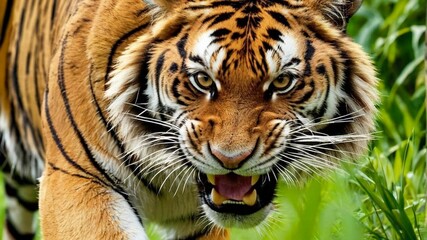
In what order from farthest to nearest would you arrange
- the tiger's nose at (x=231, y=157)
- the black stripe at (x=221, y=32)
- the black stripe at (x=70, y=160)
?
the black stripe at (x=70, y=160), the black stripe at (x=221, y=32), the tiger's nose at (x=231, y=157)

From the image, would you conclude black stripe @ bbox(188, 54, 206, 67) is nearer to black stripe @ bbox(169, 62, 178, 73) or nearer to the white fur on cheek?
black stripe @ bbox(169, 62, 178, 73)

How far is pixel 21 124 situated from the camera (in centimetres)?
394

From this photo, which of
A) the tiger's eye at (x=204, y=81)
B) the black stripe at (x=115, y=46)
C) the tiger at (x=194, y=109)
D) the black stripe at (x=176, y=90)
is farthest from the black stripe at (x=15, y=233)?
the tiger's eye at (x=204, y=81)

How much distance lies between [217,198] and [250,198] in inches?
3.6

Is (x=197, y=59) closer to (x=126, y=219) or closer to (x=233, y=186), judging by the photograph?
(x=233, y=186)

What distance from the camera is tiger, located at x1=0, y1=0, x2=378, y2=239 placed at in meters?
2.61

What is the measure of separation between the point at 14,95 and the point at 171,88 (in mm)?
1376

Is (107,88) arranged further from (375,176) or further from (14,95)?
(14,95)

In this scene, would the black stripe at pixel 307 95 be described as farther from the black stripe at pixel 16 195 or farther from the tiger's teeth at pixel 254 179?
the black stripe at pixel 16 195

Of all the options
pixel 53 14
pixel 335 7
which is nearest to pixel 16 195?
pixel 53 14

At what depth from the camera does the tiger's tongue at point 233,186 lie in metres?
2.72

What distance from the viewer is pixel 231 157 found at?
2.49 metres

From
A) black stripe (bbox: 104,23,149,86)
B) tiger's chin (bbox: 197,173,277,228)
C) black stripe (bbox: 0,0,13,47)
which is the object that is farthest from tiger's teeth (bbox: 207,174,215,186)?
black stripe (bbox: 0,0,13,47)

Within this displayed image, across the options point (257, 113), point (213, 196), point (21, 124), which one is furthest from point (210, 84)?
point (21, 124)
